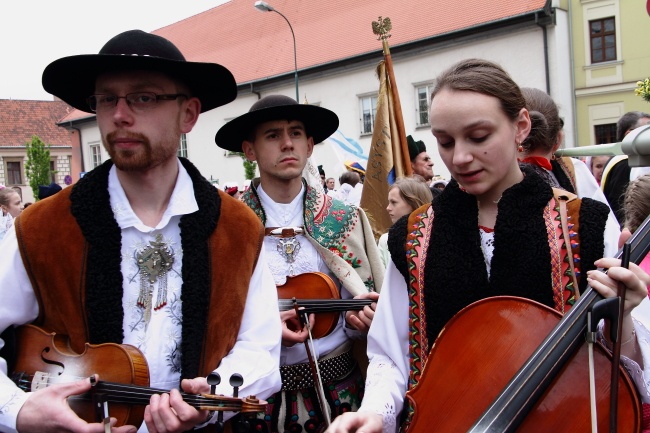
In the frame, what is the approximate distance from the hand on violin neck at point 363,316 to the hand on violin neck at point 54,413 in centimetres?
123

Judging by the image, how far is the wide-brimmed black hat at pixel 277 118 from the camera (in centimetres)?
347

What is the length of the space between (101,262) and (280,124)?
1616 mm

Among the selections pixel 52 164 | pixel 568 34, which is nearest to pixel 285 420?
pixel 568 34

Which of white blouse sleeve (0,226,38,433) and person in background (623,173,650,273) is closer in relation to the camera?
white blouse sleeve (0,226,38,433)

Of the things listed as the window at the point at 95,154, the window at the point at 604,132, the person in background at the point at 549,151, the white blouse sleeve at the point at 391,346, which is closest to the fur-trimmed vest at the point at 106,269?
the white blouse sleeve at the point at 391,346

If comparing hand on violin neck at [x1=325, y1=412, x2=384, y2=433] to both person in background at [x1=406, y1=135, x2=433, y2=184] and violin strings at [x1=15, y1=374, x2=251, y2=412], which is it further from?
person in background at [x1=406, y1=135, x2=433, y2=184]

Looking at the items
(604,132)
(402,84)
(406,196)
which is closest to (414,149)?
(406,196)

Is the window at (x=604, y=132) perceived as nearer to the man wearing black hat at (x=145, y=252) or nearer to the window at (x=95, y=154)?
the man wearing black hat at (x=145, y=252)

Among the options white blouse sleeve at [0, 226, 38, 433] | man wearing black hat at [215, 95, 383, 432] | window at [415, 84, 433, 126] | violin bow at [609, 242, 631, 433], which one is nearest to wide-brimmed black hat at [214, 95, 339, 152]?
man wearing black hat at [215, 95, 383, 432]

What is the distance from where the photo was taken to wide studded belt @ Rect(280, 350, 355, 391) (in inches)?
120

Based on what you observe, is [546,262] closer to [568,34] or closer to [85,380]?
[85,380]

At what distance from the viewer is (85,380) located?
1.87m

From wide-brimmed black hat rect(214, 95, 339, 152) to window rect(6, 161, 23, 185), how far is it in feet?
159

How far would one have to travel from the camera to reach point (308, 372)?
308cm
